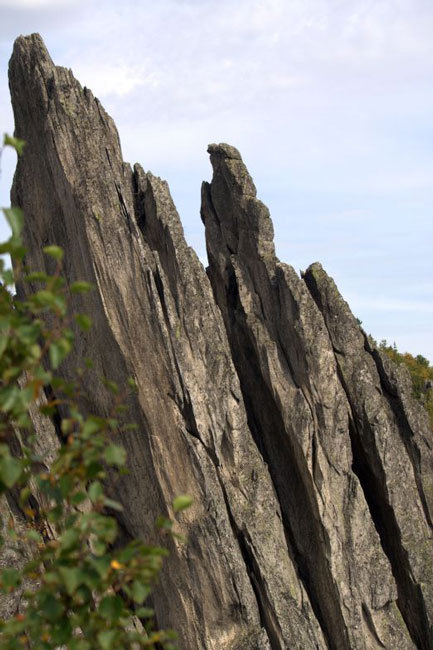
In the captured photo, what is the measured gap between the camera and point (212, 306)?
1334 inches

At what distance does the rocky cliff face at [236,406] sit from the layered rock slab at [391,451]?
63 millimetres

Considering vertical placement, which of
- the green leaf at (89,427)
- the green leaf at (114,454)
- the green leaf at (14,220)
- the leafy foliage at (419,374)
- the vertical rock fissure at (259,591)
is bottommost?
the vertical rock fissure at (259,591)

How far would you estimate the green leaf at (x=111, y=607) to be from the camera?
822cm

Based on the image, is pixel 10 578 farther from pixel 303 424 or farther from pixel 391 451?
pixel 391 451

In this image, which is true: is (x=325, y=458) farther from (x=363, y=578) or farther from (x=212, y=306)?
(x=212, y=306)

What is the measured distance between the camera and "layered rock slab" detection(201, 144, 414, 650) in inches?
1298

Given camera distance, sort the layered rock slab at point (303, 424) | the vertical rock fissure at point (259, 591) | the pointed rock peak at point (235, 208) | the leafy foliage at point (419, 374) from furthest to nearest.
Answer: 1. the leafy foliage at point (419, 374)
2. the pointed rock peak at point (235, 208)
3. the layered rock slab at point (303, 424)
4. the vertical rock fissure at point (259, 591)

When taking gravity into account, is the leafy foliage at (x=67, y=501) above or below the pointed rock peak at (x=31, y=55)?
below

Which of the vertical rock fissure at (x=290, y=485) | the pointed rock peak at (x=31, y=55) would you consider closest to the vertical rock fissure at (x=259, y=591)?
the vertical rock fissure at (x=290, y=485)

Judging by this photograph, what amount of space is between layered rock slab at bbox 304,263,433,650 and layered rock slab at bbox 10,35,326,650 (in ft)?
14.1

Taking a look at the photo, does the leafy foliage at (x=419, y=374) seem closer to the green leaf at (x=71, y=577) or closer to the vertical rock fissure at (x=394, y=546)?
the vertical rock fissure at (x=394, y=546)

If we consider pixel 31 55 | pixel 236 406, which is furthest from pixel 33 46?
pixel 236 406

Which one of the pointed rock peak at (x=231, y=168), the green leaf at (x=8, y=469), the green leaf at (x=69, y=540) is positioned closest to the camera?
the green leaf at (x=8, y=469)

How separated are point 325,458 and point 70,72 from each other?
1593cm
